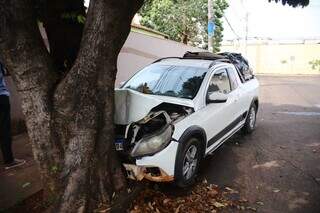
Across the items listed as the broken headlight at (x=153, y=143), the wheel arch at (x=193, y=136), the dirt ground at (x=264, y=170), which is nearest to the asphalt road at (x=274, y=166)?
the dirt ground at (x=264, y=170)

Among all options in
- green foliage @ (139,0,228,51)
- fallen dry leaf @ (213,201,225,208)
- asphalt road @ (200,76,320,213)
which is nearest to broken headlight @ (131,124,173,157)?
fallen dry leaf @ (213,201,225,208)

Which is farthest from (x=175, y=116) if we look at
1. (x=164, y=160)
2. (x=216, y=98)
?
(x=164, y=160)

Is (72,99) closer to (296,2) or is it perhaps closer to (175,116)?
(175,116)

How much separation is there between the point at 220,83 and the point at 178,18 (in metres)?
17.2

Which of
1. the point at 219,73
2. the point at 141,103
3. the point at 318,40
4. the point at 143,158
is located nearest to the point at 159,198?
the point at 143,158

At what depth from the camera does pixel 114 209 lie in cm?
434

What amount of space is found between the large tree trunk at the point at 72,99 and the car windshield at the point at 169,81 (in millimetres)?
1812

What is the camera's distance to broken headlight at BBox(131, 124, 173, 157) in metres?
4.67

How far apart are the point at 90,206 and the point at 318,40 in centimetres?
4175

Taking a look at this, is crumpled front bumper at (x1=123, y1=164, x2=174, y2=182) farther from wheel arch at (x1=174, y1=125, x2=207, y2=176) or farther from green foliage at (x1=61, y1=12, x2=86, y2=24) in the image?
green foliage at (x1=61, y1=12, x2=86, y2=24)

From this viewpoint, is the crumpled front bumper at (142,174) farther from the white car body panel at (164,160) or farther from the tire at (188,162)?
the tire at (188,162)

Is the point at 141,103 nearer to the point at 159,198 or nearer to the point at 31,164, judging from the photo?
the point at 159,198

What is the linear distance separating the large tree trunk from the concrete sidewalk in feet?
2.17

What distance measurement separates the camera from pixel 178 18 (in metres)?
22.8
